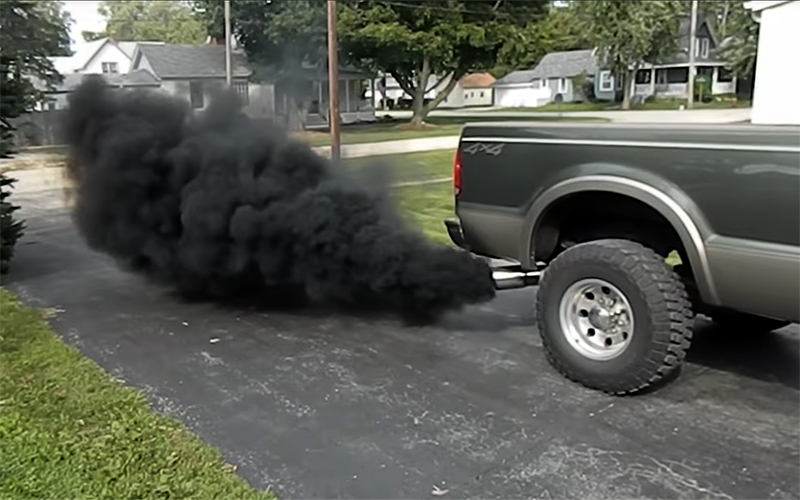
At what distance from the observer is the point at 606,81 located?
4841cm

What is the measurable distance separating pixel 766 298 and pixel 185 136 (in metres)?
4.43

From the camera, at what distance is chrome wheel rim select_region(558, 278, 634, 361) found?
4043 mm

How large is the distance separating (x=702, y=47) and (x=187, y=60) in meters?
46.5

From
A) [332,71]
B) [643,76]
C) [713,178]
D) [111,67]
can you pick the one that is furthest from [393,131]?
[643,76]

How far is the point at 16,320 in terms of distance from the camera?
18.0 feet

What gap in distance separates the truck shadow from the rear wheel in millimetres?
818

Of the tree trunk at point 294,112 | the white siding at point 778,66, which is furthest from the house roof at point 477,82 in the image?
the tree trunk at point 294,112

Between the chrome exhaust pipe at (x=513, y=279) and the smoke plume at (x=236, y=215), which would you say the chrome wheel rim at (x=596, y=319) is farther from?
the smoke plume at (x=236, y=215)

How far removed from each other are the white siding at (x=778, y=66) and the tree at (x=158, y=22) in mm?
9995

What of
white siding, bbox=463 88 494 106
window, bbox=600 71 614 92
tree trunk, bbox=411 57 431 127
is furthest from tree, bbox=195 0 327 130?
window, bbox=600 71 614 92

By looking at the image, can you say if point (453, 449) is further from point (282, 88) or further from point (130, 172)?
point (282, 88)

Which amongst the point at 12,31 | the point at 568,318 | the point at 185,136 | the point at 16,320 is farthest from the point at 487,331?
the point at 12,31

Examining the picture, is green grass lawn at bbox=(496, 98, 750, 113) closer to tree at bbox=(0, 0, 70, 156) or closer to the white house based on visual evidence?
the white house

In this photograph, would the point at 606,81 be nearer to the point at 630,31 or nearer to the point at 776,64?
the point at 630,31
